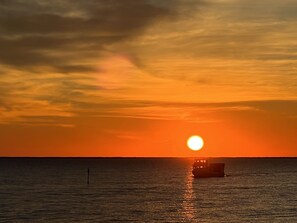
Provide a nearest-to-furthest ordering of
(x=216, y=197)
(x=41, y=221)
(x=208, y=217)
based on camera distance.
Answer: (x=41, y=221), (x=208, y=217), (x=216, y=197)

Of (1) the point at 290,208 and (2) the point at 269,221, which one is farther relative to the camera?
(1) the point at 290,208

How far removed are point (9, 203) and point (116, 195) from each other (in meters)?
29.3

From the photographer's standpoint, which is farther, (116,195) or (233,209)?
(116,195)

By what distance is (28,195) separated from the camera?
120 m

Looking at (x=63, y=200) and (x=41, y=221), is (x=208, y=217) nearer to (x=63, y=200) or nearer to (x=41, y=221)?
(x=41, y=221)

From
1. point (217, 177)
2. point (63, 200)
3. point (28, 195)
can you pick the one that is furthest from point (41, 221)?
point (217, 177)

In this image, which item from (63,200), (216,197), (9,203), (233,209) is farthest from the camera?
(216,197)

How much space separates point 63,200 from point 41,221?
32.5 m

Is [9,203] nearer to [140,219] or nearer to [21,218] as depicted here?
[21,218]

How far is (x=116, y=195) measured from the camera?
4906 inches

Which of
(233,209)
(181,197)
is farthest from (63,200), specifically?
(233,209)

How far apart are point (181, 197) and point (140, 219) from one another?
1648 inches

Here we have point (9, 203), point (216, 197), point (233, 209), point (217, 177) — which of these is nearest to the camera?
point (233, 209)

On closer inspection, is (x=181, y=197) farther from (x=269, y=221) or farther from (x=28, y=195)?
(x=269, y=221)
